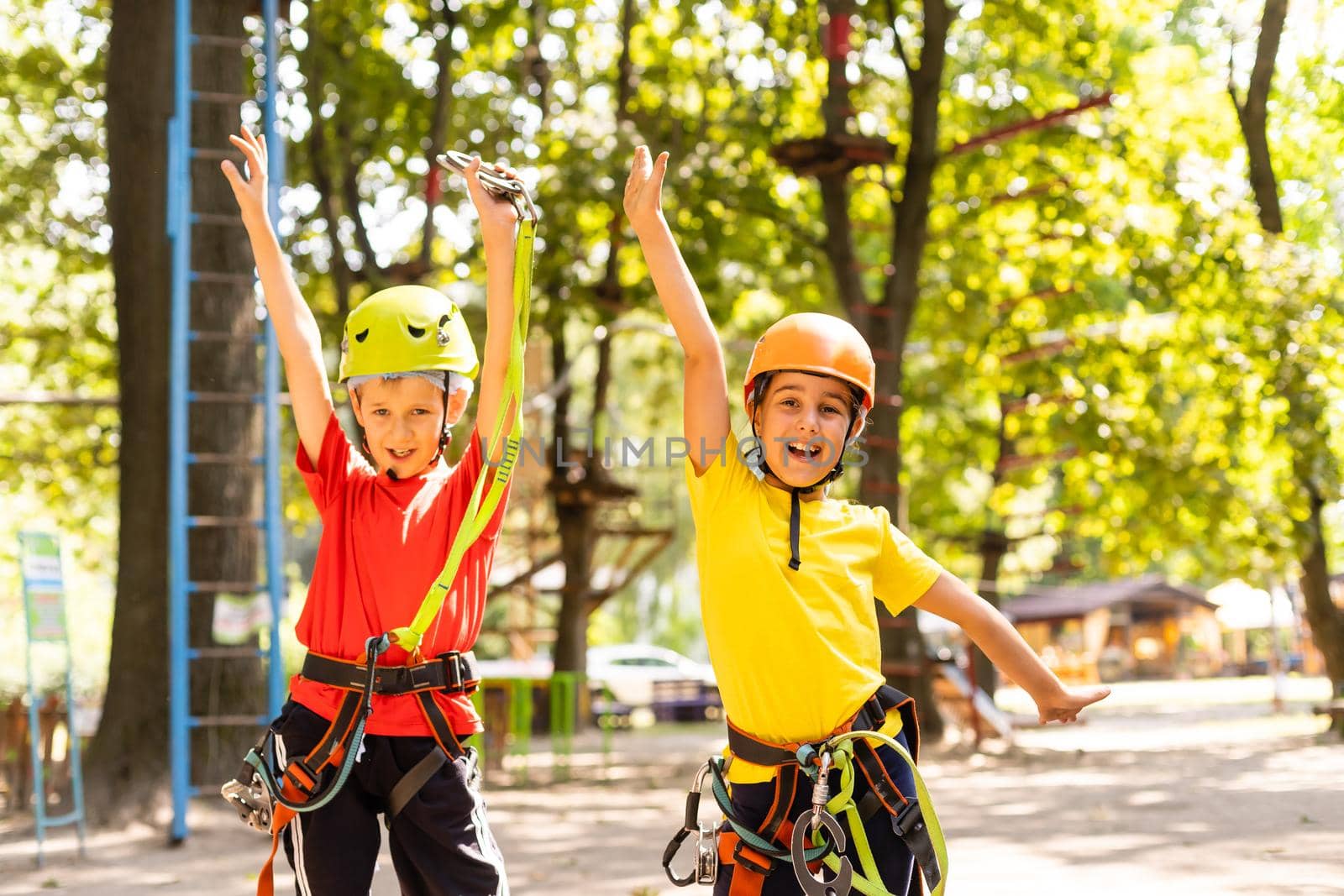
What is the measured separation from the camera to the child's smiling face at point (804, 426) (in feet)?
11.7

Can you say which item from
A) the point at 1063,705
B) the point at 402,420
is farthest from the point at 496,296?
the point at 1063,705

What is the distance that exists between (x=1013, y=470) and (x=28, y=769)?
15.0 m

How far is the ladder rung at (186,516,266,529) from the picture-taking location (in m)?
10.2

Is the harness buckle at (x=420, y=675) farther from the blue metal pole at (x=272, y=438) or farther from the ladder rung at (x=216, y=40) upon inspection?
the ladder rung at (x=216, y=40)

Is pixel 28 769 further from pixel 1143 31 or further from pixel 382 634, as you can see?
pixel 1143 31

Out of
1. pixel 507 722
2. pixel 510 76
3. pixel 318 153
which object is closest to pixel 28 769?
pixel 507 722

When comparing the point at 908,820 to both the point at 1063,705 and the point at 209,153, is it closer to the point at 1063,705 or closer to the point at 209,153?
the point at 1063,705

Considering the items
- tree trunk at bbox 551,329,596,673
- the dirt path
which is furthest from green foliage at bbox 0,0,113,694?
the dirt path

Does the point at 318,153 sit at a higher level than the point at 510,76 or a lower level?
lower

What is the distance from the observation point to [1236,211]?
17125 mm

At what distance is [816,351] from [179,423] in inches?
273

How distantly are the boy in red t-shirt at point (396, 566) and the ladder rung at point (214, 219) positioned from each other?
6.63 meters

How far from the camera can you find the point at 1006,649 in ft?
11.4

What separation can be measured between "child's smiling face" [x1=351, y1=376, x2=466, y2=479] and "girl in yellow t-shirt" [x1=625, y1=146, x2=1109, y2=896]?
66 cm
